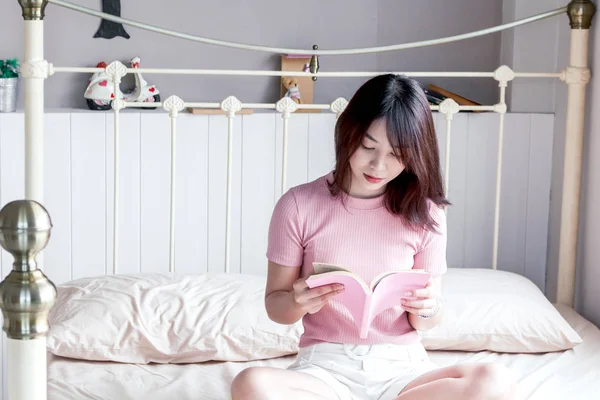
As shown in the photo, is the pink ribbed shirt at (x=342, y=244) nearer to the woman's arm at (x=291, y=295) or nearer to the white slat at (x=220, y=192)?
the woman's arm at (x=291, y=295)

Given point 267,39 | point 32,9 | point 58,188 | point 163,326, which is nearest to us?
point 163,326

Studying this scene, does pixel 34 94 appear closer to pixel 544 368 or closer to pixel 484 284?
pixel 484 284

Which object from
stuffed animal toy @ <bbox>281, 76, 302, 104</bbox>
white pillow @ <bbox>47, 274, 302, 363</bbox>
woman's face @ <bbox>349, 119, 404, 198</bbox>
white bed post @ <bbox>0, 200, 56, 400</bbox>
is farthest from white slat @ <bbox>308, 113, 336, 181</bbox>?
white bed post @ <bbox>0, 200, 56, 400</bbox>

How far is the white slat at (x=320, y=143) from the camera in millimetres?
2939

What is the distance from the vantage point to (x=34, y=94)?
8.29 feet

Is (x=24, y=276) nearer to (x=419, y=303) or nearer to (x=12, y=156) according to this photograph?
(x=419, y=303)

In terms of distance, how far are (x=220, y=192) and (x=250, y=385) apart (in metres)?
1.36

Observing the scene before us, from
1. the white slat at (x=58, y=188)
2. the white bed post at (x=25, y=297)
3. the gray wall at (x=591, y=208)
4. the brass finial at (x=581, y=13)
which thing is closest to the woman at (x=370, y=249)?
the white bed post at (x=25, y=297)

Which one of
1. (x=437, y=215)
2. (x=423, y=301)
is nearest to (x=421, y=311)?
(x=423, y=301)

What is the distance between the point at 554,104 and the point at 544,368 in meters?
1.05

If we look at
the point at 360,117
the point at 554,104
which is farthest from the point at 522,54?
the point at 360,117

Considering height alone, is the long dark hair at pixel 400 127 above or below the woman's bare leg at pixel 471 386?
above

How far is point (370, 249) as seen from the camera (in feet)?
5.99

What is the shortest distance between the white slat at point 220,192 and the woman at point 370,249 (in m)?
1.08
